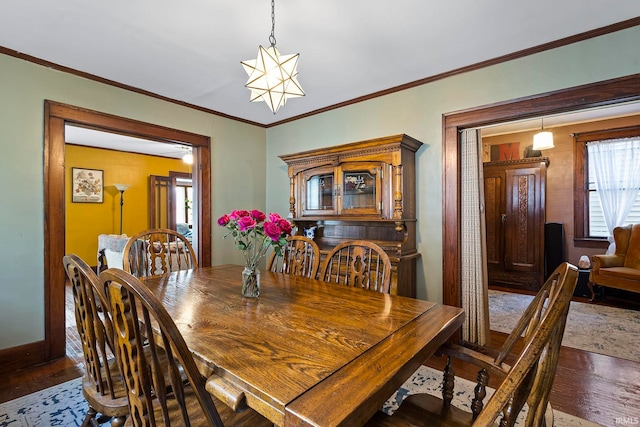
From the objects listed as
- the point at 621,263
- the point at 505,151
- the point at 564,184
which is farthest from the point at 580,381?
the point at 505,151

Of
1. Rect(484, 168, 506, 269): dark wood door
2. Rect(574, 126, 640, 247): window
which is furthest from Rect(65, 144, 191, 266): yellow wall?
Rect(574, 126, 640, 247): window

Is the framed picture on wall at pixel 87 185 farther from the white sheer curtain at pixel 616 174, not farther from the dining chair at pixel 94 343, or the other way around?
the white sheer curtain at pixel 616 174

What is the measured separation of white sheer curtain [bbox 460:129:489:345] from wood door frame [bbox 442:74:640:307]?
0.06 m

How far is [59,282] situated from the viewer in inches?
103

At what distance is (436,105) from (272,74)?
171cm

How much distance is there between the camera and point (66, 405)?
1.94 m

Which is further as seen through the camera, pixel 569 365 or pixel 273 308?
pixel 569 365

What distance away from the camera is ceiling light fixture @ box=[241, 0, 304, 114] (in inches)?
67.4

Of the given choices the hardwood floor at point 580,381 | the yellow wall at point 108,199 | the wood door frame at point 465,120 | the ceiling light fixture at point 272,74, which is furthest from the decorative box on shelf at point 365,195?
the yellow wall at point 108,199

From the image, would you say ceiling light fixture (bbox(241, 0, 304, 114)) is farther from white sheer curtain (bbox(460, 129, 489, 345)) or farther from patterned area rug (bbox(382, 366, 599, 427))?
patterned area rug (bbox(382, 366, 599, 427))

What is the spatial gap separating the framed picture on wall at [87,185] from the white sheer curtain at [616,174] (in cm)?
825

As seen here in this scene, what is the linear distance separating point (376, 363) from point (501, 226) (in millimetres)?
4931

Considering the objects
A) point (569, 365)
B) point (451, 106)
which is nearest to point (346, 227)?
point (451, 106)

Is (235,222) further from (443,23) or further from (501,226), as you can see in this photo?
(501,226)
